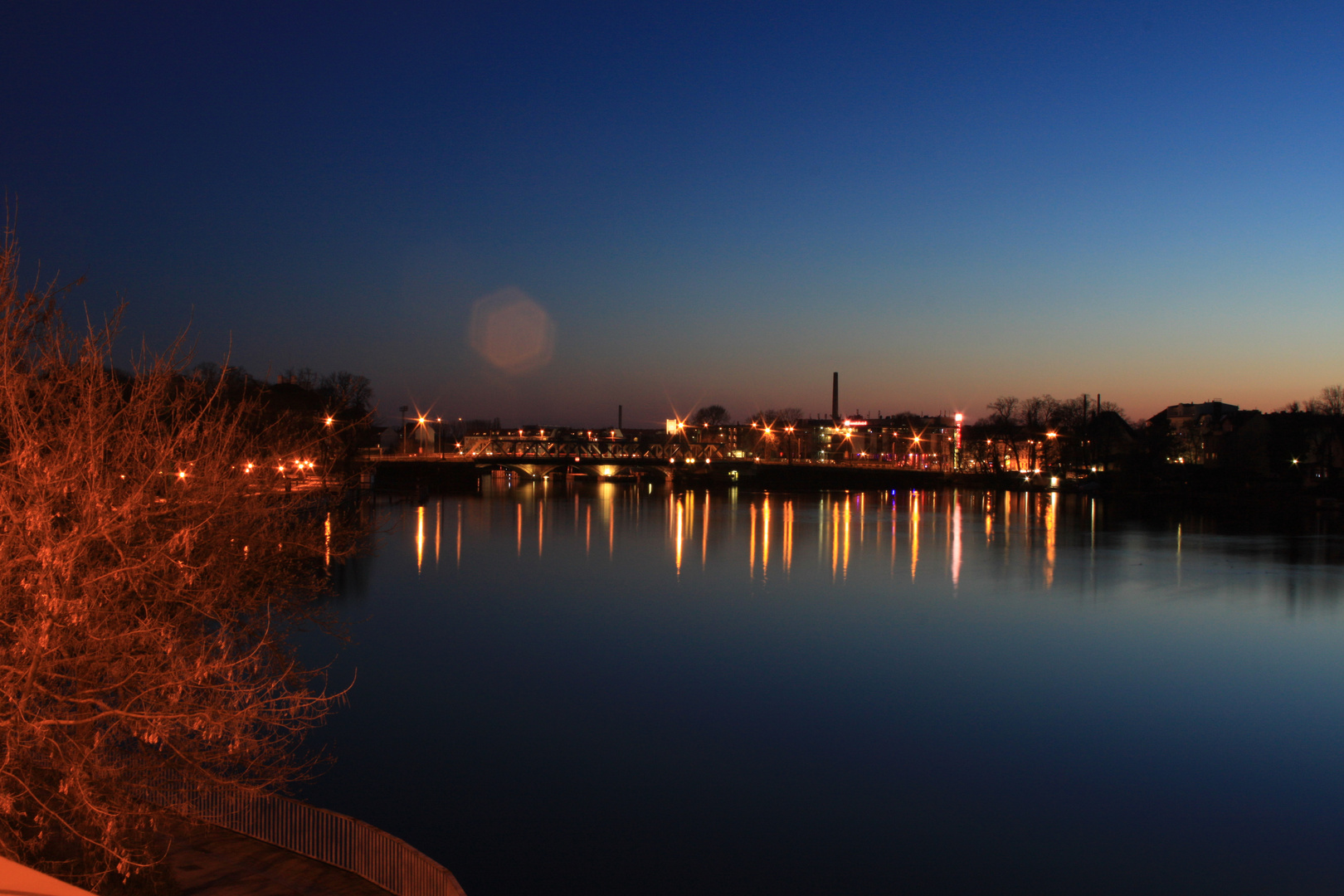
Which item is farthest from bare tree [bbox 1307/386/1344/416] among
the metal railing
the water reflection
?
the metal railing

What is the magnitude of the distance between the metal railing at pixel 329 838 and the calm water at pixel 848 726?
2082 millimetres

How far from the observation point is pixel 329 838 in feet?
33.1

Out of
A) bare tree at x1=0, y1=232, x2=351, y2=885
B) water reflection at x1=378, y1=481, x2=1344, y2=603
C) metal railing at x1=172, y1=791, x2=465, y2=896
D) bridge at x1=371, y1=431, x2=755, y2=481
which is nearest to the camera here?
bare tree at x1=0, y1=232, x2=351, y2=885

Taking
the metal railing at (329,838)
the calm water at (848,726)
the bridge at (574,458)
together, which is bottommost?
the calm water at (848,726)

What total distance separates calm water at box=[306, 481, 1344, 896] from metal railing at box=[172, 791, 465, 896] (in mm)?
2082

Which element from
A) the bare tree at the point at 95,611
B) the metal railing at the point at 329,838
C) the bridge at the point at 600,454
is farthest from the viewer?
the bridge at the point at 600,454

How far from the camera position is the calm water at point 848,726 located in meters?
12.6

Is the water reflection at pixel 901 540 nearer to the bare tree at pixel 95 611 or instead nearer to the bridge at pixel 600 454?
the bridge at pixel 600 454

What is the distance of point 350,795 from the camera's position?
14.0 metres

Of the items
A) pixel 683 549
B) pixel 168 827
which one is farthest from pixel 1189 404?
pixel 168 827

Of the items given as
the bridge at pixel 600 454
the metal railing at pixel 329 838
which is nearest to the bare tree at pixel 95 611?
the metal railing at pixel 329 838

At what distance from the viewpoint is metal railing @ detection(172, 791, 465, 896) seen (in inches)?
360

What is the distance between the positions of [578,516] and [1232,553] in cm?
3738

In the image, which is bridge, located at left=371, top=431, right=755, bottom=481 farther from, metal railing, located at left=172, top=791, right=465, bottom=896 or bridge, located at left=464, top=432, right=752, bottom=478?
metal railing, located at left=172, top=791, right=465, bottom=896
